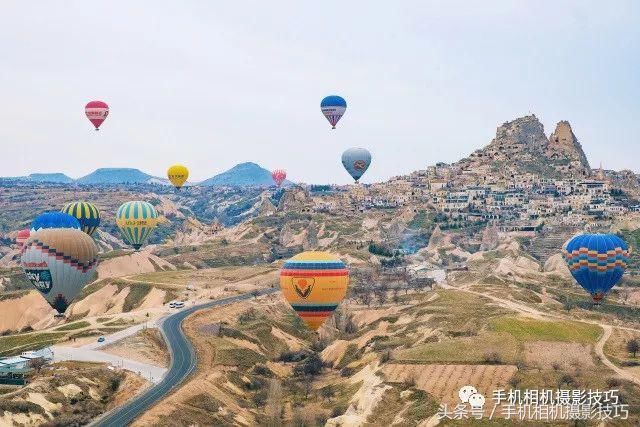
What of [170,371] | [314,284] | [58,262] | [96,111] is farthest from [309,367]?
[96,111]

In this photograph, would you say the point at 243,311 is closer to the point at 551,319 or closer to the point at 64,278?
the point at 64,278

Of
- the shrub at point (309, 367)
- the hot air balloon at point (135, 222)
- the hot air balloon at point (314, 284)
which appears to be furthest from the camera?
the hot air balloon at point (135, 222)

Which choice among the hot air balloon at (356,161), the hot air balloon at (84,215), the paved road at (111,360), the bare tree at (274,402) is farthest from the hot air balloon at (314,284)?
the hot air balloon at (356,161)

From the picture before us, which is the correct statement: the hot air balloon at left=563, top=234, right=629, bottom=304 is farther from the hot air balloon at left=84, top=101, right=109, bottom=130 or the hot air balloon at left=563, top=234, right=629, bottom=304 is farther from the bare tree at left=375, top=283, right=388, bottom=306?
the hot air balloon at left=84, top=101, right=109, bottom=130

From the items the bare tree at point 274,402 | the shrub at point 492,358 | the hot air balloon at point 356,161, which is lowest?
the bare tree at point 274,402

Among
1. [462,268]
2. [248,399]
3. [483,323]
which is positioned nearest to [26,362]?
[248,399]

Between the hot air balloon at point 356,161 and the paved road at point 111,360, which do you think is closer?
the paved road at point 111,360

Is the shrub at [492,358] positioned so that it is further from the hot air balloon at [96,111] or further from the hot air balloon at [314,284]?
the hot air balloon at [96,111]

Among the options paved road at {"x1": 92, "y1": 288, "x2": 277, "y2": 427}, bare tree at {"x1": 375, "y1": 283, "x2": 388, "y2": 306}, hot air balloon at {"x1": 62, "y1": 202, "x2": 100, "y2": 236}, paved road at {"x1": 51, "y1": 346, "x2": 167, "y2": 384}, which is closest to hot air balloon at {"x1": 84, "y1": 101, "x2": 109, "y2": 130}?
hot air balloon at {"x1": 62, "y1": 202, "x2": 100, "y2": 236}

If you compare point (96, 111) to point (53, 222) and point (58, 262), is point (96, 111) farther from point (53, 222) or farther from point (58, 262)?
point (58, 262)
